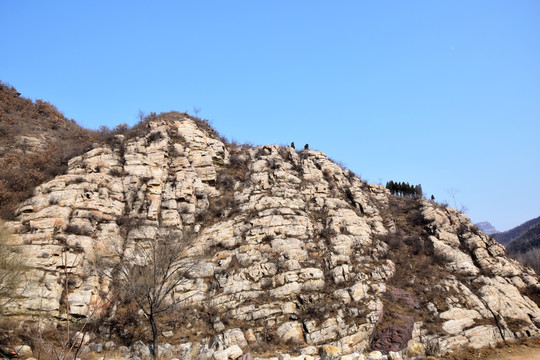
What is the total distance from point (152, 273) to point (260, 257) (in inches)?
280

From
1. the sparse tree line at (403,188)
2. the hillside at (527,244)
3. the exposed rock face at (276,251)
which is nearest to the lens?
the exposed rock face at (276,251)

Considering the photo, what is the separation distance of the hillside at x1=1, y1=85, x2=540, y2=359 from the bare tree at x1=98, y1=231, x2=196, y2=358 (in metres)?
0.33

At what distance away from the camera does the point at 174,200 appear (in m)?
25.5

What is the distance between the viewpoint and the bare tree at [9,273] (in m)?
15.0

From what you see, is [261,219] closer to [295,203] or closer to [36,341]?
[295,203]

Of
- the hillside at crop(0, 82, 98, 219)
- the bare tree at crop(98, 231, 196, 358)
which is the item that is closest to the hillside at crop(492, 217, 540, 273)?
the bare tree at crop(98, 231, 196, 358)

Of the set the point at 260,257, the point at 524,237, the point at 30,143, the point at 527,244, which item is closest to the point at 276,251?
the point at 260,257

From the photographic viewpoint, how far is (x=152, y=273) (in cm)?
1788

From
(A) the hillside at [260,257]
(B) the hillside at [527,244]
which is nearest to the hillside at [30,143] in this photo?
(A) the hillside at [260,257]

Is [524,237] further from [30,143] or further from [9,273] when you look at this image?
[9,273]

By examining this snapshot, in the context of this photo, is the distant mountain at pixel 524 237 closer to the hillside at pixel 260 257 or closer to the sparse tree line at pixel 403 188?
the sparse tree line at pixel 403 188

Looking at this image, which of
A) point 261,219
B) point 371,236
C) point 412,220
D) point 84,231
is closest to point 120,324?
point 84,231

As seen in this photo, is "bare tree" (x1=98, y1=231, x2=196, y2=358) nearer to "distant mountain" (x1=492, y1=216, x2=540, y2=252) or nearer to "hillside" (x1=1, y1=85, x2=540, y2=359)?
"hillside" (x1=1, y1=85, x2=540, y2=359)

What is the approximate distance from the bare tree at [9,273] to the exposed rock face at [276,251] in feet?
2.53
